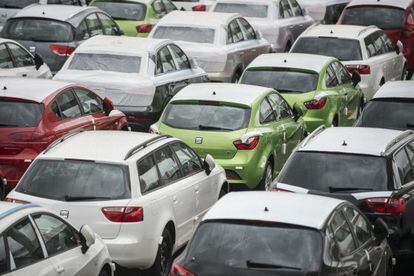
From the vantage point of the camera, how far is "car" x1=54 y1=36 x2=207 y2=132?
1992 cm

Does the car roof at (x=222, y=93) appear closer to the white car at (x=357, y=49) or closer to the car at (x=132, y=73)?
the car at (x=132, y=73)

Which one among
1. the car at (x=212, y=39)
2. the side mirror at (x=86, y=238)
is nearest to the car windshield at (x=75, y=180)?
the side mirror at (x=86, y=238)

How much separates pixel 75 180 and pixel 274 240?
10.9ft

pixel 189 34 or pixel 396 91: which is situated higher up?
pixel 396 91

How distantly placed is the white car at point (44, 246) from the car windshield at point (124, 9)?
1744cm

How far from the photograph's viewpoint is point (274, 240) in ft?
33.4

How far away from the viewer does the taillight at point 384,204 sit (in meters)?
13.2

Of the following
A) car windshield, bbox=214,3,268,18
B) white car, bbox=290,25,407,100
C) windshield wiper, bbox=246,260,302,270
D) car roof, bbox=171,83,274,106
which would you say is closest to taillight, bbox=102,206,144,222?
windshield wiper, bbox=246,260,302,270

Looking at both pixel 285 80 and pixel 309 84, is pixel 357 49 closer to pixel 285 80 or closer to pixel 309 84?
pixel 309 84

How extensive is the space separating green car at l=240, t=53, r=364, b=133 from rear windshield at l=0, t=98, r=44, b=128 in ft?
15.7

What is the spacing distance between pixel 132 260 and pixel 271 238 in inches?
113

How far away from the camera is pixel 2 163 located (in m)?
15.9

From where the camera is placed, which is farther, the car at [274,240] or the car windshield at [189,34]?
the car windshield at [189,34]

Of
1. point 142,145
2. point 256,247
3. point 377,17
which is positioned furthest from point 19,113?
point 377,17
